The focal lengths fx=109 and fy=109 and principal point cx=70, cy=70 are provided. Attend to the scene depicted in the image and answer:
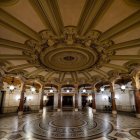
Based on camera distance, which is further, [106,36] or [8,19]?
[106,36]

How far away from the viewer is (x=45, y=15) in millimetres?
4699

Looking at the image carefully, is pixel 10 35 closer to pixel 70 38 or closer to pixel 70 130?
pixel 70 38

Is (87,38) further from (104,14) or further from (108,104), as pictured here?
(108,104)

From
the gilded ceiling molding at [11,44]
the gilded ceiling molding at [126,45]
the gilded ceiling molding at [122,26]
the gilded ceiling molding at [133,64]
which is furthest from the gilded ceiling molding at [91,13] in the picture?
the gilded ceiling molding at [133,64]

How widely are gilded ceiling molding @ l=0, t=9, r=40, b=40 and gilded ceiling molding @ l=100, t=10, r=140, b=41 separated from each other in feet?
12.8

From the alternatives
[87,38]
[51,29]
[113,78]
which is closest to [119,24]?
[87,38]

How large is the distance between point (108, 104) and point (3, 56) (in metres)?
19.0

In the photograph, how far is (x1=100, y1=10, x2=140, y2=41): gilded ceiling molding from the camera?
4.66m

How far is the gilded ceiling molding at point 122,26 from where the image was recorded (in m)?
4.66

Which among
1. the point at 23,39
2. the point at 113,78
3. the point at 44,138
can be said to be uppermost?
the point at 23,39

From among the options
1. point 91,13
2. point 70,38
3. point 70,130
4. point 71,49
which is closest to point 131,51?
point 71,49

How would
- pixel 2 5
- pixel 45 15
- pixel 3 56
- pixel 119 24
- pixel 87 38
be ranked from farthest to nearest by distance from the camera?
pixel 3 56
pixel 87 38
pixel 119 24
pixel 45 15
pixel 2 5

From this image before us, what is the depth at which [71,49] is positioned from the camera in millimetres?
7930

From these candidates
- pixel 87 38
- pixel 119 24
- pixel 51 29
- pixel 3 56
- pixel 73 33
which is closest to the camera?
pixel 119 24
